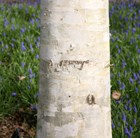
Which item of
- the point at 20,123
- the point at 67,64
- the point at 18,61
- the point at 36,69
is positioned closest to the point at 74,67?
the point at 67,64

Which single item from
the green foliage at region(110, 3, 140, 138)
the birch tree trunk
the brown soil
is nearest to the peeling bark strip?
the birch tree trunk

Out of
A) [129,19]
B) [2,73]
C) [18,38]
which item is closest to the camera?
[2,73]

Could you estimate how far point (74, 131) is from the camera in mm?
1625

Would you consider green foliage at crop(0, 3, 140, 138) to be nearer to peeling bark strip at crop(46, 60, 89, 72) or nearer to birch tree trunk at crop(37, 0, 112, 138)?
birch tree trunk at crop(37, 0, 112, 138)

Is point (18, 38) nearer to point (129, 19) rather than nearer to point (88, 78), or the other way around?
point (129, 19)

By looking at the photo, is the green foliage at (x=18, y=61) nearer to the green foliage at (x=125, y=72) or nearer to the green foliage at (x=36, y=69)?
the green foliage at (x=36, y=69)

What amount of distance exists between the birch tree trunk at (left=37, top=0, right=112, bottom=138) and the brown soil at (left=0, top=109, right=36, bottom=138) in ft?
5.29

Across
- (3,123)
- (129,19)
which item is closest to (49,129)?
(3,123)

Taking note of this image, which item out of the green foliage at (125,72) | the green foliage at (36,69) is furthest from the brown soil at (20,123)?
the green foliage at (125,72)

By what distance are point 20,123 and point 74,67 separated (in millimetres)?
1945

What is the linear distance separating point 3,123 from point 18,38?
5.04 feet

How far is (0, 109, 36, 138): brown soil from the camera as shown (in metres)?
3.26

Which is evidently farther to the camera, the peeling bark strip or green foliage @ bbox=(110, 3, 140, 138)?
green foliage @ bbox=(110, 3, 140, 138)

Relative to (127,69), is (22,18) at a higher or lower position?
higher
